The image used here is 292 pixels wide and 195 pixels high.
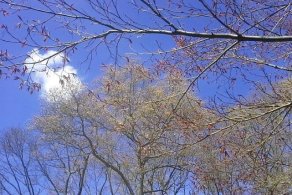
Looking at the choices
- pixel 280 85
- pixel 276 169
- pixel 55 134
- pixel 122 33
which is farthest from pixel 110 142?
pixel 122 33

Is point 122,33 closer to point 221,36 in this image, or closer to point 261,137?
point 221,36

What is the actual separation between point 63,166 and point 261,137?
19.3 meters

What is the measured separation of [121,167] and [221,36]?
15.7m

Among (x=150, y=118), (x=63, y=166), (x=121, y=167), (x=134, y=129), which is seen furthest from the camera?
(x=63, y=166)

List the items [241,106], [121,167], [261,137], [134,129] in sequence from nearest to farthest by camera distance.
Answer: [241,106], [261,137], [134,129], [121,167]

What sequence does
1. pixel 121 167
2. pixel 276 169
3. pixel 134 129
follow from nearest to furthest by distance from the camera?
pixel 276 169 < pixel 134 129 < pixel 121 167

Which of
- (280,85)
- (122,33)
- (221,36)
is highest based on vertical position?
(280,85)

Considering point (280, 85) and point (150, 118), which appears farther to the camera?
point (150, 118)

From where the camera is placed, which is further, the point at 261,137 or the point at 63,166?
the point at 63,166

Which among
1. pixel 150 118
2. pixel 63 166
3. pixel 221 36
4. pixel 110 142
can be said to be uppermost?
pixel 63 166

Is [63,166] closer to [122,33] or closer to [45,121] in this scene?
[45,121]

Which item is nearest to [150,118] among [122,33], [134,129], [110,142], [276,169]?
[134,129]

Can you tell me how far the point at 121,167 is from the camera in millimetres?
19609

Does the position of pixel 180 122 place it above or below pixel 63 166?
below
